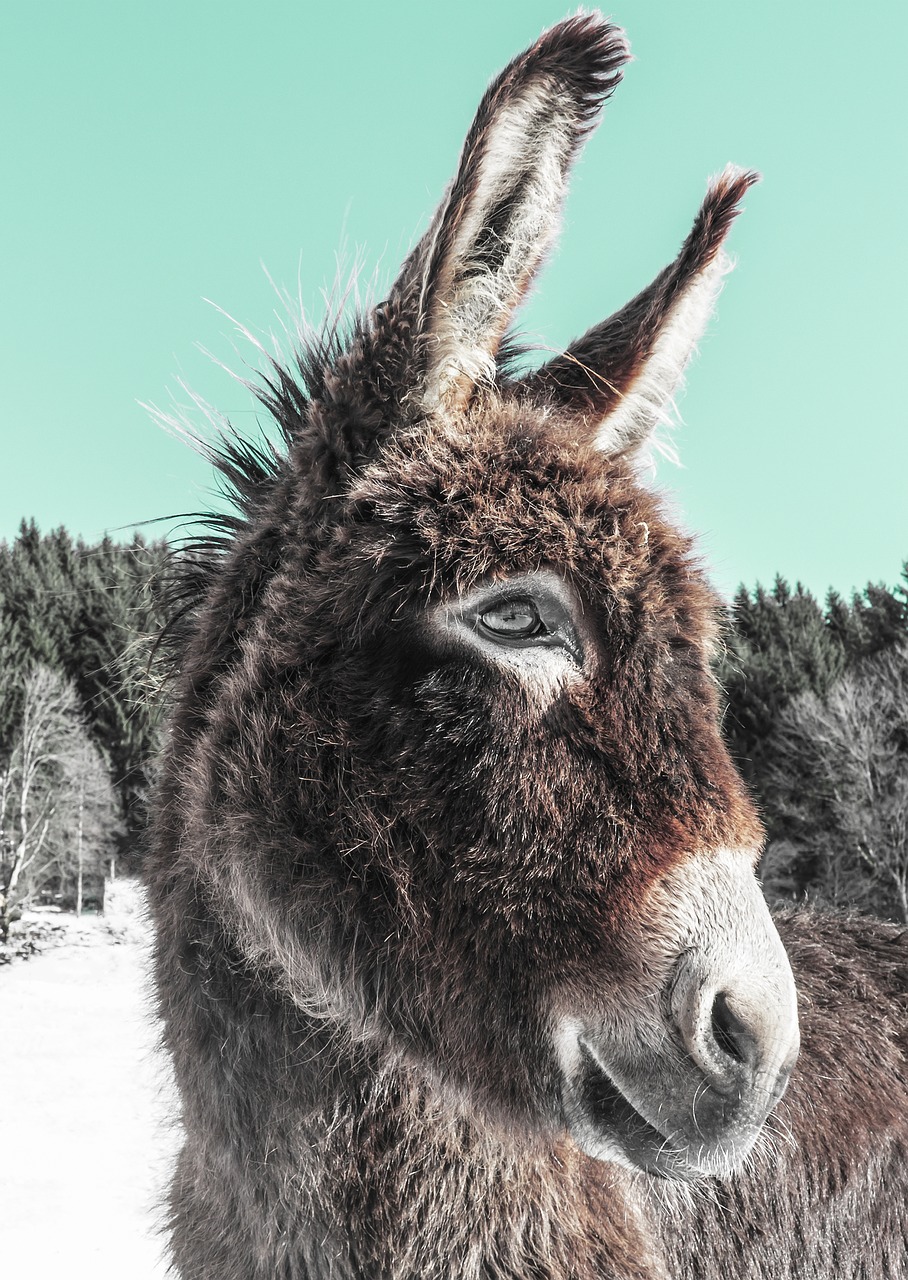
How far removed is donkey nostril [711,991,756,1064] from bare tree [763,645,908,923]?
3378cm

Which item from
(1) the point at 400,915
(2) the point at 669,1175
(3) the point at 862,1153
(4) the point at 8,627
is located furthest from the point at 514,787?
(4) the point at 8,627

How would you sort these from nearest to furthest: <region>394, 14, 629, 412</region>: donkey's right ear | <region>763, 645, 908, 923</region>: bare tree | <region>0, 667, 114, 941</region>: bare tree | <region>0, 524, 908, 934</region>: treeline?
<region>394, 14, 629, 412</region>: donkey's right ear, <region>0, 667, 114, 941</region>: bare tree, <region>0, 524, 908, 934</region>: treeline, <region>763, 645, 908, 923</region>: bare tree

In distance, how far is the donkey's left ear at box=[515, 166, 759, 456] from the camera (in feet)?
7.81

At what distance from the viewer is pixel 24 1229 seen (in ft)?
32.3

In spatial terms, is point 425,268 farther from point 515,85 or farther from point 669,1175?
point 669,1175

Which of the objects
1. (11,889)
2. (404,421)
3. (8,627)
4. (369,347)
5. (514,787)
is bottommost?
(11,889)

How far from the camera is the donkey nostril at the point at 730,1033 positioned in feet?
5.27

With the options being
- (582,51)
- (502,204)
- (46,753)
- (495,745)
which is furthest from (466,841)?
(46,753)

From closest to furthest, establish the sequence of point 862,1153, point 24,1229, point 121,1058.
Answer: point 862,1153 < point 24,1229 < point 121,1058

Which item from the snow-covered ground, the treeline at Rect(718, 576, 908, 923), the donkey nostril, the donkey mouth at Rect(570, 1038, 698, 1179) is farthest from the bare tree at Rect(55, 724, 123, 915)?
the donkey nostril

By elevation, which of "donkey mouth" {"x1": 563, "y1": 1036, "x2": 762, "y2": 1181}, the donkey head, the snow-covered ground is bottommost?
the snow-covered ground

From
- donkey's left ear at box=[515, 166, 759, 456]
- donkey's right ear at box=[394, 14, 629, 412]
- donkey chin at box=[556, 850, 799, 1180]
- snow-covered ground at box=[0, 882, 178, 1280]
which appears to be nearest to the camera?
donkey chin at box=[556, 850, 799, 1180]

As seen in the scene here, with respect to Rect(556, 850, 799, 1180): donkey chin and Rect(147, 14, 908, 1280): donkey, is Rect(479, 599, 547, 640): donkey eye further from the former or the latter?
Rect(556, 850, 799, 1180): donkey chin

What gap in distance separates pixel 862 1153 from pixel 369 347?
2.76 m
